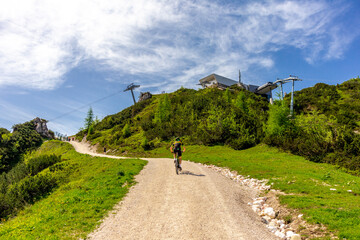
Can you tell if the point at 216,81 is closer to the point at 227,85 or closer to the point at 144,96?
the point at 227,85

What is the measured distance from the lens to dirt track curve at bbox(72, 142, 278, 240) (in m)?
7.90

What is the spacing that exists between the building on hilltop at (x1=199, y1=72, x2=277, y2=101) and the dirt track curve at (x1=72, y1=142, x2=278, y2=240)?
90.1m

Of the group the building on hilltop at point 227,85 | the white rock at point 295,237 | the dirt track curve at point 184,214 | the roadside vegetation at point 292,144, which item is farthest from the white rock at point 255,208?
the building on hilltop at point 227,85

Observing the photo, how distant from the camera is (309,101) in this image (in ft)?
205

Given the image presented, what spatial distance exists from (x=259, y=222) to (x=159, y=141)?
4134cm

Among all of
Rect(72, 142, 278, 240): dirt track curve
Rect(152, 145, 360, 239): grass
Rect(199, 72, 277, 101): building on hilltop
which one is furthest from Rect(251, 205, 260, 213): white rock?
Rect(199, 72, 277, 101): building on hilltop

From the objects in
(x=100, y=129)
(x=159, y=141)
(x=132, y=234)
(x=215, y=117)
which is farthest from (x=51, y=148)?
(x=132, y=234)

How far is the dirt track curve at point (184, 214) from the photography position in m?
7.90

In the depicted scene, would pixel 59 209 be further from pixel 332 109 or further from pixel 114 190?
pixel 332 109

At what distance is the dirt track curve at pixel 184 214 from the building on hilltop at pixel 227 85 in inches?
3548

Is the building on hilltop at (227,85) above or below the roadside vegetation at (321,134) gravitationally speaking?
above

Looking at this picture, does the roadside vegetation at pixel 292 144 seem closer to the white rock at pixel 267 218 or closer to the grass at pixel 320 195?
the grass at pixel 320 195

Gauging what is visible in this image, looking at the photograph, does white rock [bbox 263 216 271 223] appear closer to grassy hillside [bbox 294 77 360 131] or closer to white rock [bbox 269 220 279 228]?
white rock [bbox 269 220 279 228]

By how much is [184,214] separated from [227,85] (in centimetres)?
10383
